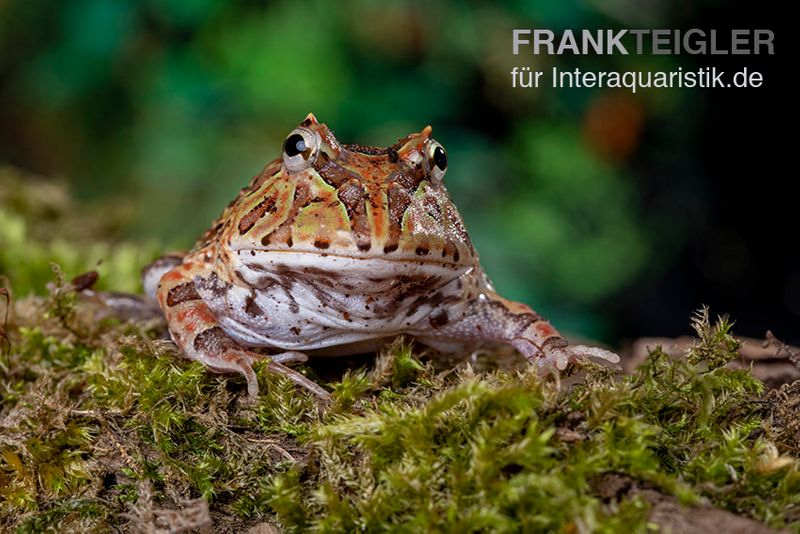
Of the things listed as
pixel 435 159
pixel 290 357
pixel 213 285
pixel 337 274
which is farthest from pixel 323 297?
pixel 435 159

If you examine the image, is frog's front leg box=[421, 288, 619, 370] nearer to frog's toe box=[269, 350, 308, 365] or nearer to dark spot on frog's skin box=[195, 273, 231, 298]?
frog's toe box=[269, 350, 308, 365]

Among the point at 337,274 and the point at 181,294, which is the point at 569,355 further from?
the point at 181,294

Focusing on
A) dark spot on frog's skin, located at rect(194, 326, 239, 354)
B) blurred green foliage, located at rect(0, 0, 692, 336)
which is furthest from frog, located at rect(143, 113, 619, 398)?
blurred green foliage, located at rect(0, 0, 692, 336)

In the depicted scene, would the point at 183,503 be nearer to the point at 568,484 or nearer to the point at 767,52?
the point at 568,484

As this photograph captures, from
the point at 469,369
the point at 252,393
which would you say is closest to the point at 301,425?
the point at 252,393

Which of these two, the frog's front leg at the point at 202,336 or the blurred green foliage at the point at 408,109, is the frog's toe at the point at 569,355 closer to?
the frog's front leg at the point at 202,336

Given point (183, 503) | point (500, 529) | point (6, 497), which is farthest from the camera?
point (6, 497)
